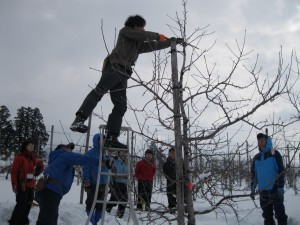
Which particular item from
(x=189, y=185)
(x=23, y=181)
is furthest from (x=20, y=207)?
(x=189, y=185)

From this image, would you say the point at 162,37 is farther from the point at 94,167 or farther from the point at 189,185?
the point at 94,167

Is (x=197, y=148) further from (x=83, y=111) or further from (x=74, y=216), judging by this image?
(x=74, y=216)

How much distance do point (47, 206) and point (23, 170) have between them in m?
2.11

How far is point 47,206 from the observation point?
4.22 m

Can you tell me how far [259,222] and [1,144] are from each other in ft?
84.9

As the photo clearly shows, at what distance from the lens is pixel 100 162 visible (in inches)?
140

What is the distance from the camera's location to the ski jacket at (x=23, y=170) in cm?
601

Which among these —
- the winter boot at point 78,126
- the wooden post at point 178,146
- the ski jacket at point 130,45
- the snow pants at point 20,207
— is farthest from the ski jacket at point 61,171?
the snow pants at point 20,207

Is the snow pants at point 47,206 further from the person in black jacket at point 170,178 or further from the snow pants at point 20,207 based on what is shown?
the snow pants at point 20,207

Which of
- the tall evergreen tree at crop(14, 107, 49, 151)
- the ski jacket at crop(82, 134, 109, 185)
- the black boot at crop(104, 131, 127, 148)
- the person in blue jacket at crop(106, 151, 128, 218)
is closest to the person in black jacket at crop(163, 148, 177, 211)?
the person in blue jacket at crop(106, 151, 128, 218)

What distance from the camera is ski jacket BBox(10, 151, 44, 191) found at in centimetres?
601

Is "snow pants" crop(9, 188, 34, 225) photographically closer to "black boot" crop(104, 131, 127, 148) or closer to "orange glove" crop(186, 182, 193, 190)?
"black boot" crop(104, 131, 127, 148)

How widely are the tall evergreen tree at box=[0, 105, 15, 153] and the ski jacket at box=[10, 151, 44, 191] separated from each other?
24167 mm

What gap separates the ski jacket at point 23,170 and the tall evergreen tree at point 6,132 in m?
24.2
